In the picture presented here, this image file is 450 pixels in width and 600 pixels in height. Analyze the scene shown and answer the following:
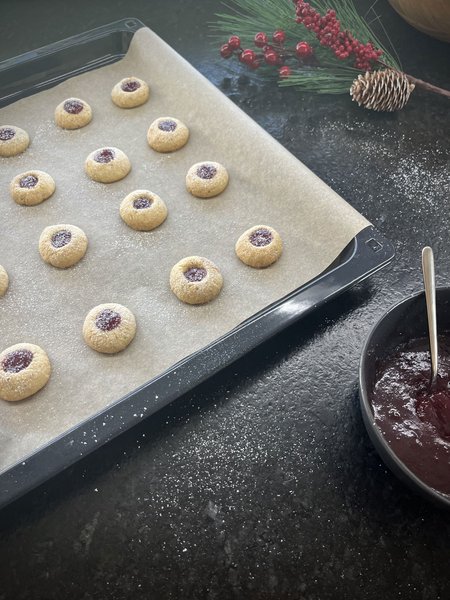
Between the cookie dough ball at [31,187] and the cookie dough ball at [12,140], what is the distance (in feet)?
0.35

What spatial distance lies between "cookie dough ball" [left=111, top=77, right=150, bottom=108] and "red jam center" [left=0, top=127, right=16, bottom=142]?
284 mm

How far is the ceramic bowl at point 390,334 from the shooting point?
34.5 inches

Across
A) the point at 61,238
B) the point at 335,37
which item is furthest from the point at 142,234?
the point at 335,37

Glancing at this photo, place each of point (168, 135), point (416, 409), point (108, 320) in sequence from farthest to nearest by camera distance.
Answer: point (168, 135), point (108, 320), point (416, 409)

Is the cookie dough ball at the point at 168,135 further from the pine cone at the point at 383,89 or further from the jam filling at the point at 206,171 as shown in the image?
the pine cone at the point at 383,89

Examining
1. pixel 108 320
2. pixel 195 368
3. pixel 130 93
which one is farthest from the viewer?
pixel 130 93

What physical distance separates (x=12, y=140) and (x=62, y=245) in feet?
1.28

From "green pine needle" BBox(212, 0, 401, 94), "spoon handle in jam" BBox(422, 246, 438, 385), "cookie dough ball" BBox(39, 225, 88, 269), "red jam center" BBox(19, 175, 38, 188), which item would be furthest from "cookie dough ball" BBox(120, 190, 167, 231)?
"spoon handle in jam" BBox(422, 246, 438, 385)

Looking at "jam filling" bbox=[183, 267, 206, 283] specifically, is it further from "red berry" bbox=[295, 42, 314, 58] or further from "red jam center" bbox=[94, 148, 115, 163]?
"red berry" bbox=[295, 42, 314, 58]

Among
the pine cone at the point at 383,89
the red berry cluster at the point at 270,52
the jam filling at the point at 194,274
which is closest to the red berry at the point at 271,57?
the red berry cluster at the point at 270,52

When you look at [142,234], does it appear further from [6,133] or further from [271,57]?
[271,57]

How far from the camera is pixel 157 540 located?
0.93 metres

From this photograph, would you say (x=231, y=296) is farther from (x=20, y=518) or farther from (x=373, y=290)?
(x=20, y=518)

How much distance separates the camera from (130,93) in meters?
1.59
